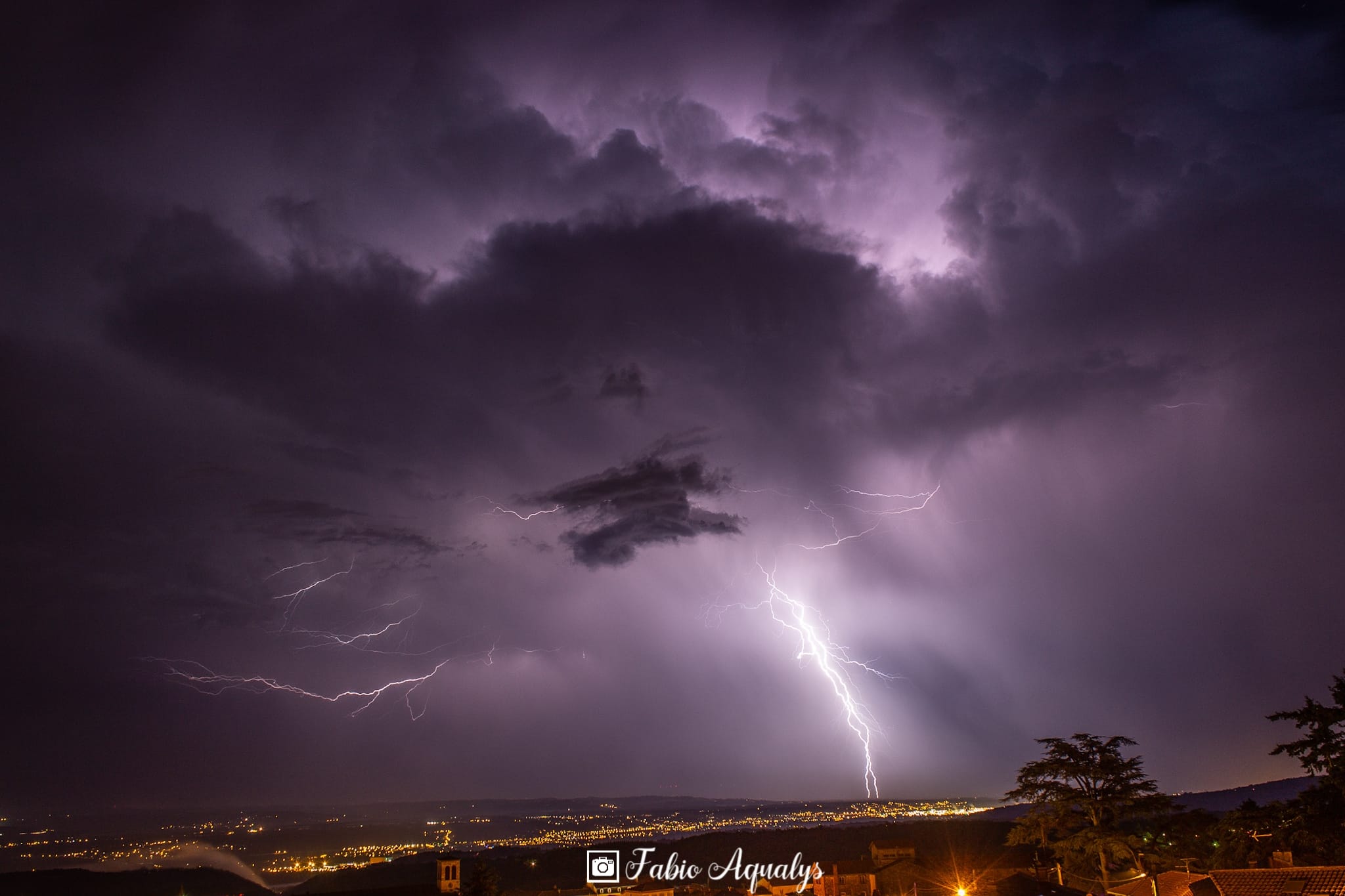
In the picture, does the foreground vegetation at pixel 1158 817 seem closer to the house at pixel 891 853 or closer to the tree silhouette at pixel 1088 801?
the tree silhouette at pixel 1088 801

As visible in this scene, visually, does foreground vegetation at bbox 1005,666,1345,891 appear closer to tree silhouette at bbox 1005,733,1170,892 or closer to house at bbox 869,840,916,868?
tree silhouette at bbox 1005,733,1170,892

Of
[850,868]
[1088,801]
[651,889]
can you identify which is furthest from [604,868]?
[1088,801]

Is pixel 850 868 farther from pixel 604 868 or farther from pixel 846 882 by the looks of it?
pixel 604 868

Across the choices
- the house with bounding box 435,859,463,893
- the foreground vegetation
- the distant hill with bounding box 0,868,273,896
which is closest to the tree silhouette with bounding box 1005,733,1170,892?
the foreground vegetation

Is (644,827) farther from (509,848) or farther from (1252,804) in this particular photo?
(1252,804)

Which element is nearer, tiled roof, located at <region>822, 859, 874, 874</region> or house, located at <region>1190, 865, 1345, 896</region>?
house, located at <region>1190, 865, 1345, 896</region>

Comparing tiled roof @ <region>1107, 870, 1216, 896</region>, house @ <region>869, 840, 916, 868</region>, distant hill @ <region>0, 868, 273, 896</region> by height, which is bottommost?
distant hill @ <region>0, 868, 273, 896</region>

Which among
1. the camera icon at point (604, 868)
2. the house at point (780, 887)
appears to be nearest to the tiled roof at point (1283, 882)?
the house at point (780, 887)
